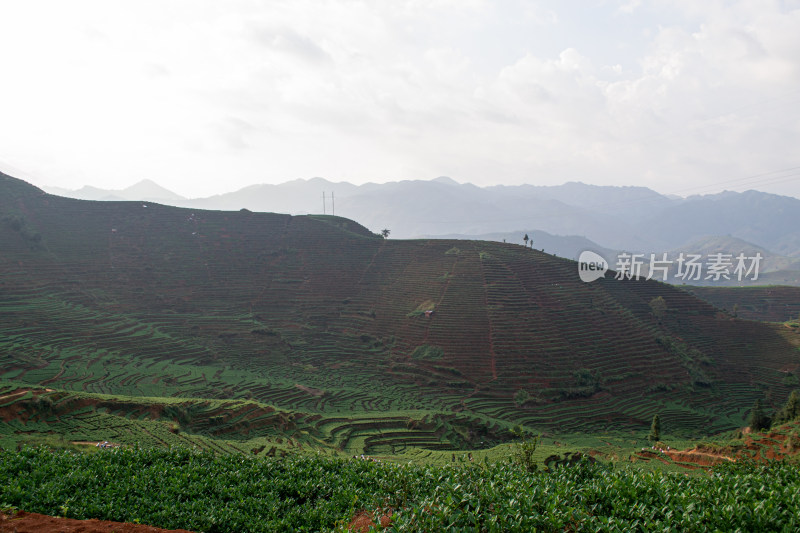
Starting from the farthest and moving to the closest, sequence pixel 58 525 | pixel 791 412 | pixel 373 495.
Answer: pixel 791 412
pixel 373 495
pixel 58 525

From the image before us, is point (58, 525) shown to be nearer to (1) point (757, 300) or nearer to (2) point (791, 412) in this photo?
(2) point (791, 412)

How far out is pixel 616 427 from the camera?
103 feet

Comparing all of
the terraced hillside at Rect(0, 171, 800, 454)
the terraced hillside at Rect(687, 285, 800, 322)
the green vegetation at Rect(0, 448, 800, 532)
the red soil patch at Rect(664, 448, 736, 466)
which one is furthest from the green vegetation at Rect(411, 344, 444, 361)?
the terraced hillside at Rect(687, 285, 800, 322)

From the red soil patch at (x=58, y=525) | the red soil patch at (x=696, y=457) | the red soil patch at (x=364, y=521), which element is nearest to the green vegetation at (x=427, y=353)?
the red soil patch at (x=696, y=457)

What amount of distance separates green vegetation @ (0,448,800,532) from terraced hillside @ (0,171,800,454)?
503 inches

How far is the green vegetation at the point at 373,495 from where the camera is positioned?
23.0 feet

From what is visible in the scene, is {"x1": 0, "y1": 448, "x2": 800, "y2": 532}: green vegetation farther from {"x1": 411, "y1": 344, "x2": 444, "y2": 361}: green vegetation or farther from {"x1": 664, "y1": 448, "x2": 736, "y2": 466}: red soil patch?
{"x1": 411, "y1": 344, "x2": 444, "y2": 361}: green vegetation

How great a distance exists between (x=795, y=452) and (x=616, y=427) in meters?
Answer: 15.7

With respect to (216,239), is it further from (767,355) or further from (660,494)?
(767,355)

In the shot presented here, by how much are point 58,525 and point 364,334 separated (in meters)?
36.9

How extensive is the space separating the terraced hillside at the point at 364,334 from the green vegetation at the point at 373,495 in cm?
1277

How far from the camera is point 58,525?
7.54 meters

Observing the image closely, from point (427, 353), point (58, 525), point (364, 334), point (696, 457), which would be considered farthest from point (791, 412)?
point (58, 525)

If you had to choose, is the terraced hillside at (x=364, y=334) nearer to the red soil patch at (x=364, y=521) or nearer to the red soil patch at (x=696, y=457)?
the red soil patch at (x=696, y=457)
